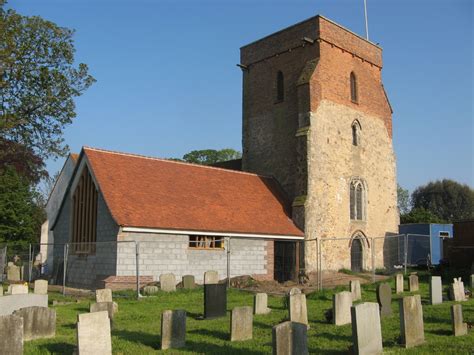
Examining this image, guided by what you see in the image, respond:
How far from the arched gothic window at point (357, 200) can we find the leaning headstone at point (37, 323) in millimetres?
22088

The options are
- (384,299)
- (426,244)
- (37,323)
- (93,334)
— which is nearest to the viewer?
(93,334)

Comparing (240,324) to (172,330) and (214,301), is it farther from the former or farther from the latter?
(214,301)

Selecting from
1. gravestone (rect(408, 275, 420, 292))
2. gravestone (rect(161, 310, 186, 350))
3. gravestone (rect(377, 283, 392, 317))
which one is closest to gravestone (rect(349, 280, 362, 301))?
gravestone (rect(377, 283, 392, 317))

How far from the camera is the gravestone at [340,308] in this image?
12324mm

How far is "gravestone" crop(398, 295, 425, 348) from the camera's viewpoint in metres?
9.66

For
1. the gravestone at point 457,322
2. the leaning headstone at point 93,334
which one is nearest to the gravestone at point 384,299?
the gravestone at point 457,322

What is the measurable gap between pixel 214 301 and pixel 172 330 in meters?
3.96

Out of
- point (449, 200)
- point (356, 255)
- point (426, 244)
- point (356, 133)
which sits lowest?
point (356, 255)

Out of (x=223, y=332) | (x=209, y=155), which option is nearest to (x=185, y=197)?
(x=223, y=332)

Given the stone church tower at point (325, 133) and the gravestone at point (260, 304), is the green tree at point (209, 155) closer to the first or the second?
the stone church tower at point (325, 133)

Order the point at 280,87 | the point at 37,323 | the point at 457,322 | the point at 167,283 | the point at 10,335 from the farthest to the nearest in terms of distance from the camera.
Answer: the point at 280,87
the point at 167,283
the point at 457,322
the point at 37,323
the point at 10,335

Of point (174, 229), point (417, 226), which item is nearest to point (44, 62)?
point (174, 229)

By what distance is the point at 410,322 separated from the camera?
32.1ft

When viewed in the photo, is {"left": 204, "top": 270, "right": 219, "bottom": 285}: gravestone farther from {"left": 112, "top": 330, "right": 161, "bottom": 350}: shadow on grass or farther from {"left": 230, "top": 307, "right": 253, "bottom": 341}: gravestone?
{"left": 230, "top": 307, "right": 253, "bottom": 341}: gravestone
